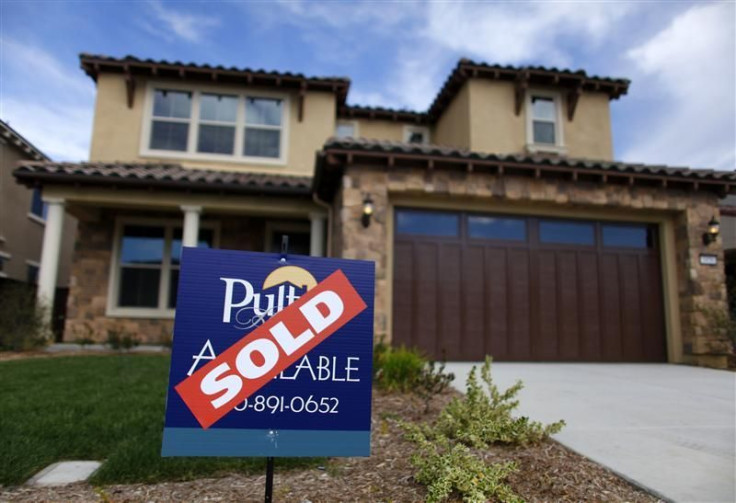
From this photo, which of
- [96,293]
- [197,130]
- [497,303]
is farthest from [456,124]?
[96,293]

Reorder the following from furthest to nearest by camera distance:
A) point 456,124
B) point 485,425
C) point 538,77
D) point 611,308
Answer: point 456,124, point 538,77, point 611,308, point 485,425

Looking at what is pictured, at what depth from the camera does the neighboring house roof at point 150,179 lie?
8.25m

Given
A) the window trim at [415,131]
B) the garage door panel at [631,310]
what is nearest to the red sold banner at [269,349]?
the garage door panel at [631,310]

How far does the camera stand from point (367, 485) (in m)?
2.53

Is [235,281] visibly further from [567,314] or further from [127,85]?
[127,85]

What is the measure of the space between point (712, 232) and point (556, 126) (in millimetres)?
4118

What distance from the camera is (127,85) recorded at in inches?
391

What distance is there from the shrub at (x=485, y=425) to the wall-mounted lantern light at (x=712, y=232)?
21.6ft

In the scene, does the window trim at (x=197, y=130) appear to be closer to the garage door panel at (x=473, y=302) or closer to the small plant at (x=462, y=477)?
the garage door panel at (x=473, y=302)

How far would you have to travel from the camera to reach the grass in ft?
8.95

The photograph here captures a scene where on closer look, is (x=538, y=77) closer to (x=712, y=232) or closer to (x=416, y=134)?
(x=416, y=134)

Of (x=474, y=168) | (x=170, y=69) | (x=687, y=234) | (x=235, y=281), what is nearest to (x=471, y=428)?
(x=235, y=281)

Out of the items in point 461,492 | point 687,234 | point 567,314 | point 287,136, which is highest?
point 287,136

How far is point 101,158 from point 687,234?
11.6 meters
